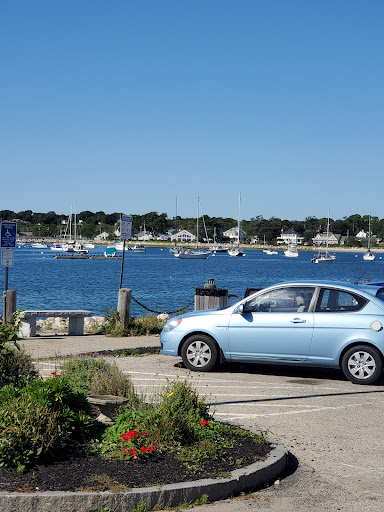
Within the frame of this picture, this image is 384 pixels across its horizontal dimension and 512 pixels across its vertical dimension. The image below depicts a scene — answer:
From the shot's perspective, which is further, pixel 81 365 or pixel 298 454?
pixel 81 365

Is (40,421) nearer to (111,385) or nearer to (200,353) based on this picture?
(111,385)

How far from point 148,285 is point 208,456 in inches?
2394

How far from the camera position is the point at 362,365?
12148 millimetres

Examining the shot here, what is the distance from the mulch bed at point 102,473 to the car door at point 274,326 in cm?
550

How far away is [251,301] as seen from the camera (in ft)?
42.1

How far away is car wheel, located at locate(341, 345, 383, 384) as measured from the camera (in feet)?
39.7

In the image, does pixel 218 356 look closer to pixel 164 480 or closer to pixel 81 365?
pixel 81 365

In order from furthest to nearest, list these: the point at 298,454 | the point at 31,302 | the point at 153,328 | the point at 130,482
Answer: the point at 31,302, the point at 153,328, the point at 298,454, the point at 130,482

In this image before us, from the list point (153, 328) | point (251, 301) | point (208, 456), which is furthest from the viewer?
point (153, 328)

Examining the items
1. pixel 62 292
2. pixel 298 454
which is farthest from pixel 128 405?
pixel 62 292

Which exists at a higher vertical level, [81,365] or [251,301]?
[251,301]

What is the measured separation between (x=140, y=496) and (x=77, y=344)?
35.1ft

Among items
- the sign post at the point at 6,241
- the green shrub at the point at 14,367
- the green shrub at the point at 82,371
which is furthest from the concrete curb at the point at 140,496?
the sign post at the point at 6,241

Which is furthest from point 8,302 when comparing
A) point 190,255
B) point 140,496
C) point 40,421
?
point 190,255
